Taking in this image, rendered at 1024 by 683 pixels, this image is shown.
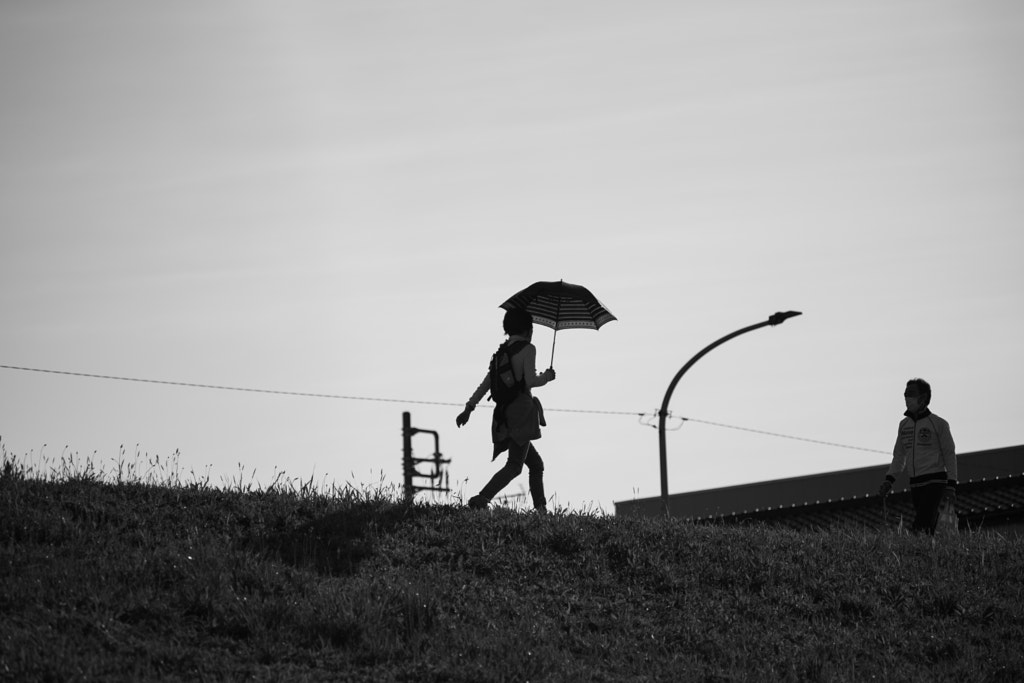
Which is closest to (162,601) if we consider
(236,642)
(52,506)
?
(236,642)

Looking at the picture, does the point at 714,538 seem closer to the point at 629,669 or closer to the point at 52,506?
the point at 629,669

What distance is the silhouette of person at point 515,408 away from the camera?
12.3 meters

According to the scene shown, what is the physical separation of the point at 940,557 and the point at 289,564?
23.0ft

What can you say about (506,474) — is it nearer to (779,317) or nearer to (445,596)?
(445,596)

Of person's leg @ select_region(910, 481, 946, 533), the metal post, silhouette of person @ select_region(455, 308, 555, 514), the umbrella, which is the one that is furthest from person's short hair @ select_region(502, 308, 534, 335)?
the metal post

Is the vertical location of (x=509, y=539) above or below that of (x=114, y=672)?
above

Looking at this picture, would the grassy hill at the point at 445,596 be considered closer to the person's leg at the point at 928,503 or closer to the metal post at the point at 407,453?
the person's leg at the point at 928,503

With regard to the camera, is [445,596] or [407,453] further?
[407,453]

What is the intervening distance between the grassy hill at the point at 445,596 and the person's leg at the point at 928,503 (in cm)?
120

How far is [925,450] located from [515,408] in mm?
5039

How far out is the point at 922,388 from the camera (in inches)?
570

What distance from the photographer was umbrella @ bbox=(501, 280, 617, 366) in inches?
522

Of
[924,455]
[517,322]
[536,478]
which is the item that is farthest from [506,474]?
[924,455]

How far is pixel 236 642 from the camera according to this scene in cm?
872
